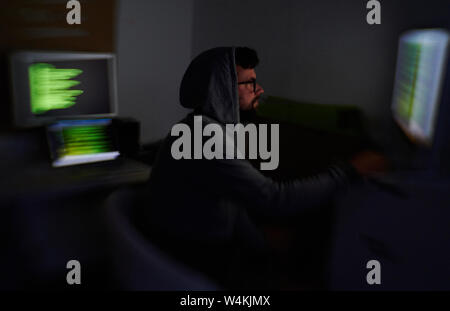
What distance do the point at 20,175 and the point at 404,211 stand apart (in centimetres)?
157

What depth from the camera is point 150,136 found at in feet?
6.54

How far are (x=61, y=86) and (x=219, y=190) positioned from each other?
3.64 feet

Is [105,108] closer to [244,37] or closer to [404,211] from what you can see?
[244,37]

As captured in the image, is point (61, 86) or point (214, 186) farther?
point (61, 86)

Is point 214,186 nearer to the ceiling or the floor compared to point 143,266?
nearer to the ceiling

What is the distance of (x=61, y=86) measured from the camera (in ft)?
5.60

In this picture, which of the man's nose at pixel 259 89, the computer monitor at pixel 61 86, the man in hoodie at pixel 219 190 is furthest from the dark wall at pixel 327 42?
the computer monitor at pixel 61 86

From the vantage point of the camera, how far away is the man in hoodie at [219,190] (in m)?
1.05

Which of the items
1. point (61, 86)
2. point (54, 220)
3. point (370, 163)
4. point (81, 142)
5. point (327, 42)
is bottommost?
point (54, 220)

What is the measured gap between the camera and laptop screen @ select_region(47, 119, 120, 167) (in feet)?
5.60

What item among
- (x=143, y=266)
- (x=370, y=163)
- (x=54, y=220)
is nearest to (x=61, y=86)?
(x=54, y=220)

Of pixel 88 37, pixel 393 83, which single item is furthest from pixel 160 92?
pixel 393 83

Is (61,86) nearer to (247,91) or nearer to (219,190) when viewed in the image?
(247,91)

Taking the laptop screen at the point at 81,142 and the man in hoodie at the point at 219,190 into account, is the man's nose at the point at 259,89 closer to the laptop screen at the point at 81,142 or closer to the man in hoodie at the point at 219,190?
the man in hoodie at the point at 219,190
